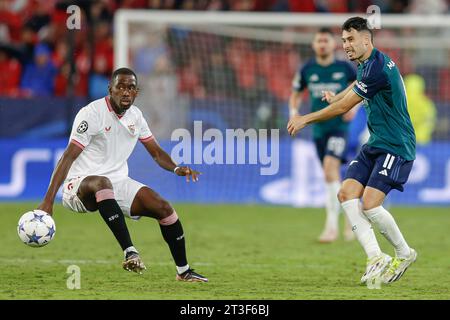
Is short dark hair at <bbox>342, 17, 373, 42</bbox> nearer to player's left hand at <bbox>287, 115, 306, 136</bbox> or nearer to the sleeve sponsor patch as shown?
player's left hand at <bbox>287, 115, 306, 136</bbox>

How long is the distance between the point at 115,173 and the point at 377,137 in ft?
7.69

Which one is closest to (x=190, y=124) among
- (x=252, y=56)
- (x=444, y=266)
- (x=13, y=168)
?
(x=252, y=56)

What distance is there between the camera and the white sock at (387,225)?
8.93m

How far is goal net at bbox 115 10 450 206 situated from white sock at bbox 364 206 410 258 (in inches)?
308

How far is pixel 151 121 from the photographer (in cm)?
1744

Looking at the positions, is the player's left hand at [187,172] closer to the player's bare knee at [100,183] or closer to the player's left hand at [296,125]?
the player's bare knee at [100,183]

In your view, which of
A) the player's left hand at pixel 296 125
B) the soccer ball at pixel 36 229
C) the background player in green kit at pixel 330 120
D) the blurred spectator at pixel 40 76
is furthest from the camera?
the blurred spectator at pixel 40 76

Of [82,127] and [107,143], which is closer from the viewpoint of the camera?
[82,127]

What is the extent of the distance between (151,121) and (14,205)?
272 centimetres

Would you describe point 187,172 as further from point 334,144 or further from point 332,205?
point 332,205

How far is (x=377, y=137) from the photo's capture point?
9008 mm

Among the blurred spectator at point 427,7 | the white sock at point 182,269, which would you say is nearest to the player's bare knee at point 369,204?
the white sock at point 182,269

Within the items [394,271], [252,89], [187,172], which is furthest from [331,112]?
[252,89]

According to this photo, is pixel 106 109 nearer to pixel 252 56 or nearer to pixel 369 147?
pixel 369 147
